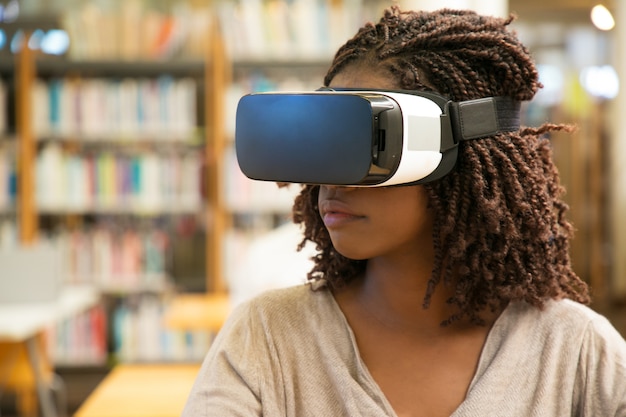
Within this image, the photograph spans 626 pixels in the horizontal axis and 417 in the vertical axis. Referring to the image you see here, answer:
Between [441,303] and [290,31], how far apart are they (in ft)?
11.8

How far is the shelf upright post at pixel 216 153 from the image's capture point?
4613 mm

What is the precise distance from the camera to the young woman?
109 cm

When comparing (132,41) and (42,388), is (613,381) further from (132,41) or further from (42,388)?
(132,41)

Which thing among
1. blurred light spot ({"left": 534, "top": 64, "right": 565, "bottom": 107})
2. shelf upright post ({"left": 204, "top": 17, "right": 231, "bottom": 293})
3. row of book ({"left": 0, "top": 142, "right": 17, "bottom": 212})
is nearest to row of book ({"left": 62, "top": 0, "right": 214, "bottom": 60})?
shelf upright post ({"left": 204, "top": 17, "right": 231, "bottom": 293})

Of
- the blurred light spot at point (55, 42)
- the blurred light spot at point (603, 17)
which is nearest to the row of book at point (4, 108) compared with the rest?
the blurred light spot at point (55, 42)

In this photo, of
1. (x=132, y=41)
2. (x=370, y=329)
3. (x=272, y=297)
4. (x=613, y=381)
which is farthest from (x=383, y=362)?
(x=132, y=41)

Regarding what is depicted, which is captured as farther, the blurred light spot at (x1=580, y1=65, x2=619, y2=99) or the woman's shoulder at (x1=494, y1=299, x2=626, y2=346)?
the blurred light spot at (x1=580, y1=65, x2=619, y2=99)

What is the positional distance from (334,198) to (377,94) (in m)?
0.16

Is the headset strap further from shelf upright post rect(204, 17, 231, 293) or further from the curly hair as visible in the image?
shelf upright post rect(204, 17, 231, 293)

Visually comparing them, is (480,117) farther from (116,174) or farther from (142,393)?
(116,174)

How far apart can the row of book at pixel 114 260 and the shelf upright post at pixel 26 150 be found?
19 cm

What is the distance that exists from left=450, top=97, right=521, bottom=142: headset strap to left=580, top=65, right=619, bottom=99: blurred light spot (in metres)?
8.28

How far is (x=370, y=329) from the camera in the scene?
118 centimetres

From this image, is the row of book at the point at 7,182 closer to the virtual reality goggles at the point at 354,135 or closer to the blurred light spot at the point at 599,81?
the virtual reality goggles at the point at 354,135
